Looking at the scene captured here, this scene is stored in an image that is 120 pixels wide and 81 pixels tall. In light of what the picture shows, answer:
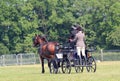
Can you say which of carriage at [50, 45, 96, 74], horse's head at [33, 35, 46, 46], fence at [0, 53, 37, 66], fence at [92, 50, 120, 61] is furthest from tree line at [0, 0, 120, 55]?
carriage at [50, 45, 96, 74]

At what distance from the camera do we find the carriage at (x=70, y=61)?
21309mm

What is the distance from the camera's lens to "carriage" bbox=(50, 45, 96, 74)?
→ 21.3m

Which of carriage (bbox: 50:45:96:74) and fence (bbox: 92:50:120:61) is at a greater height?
carriage (bbox: 50:45:96:74)

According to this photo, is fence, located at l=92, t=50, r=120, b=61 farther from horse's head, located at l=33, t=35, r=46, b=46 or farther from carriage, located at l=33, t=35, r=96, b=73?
carriage, located at l=33, t=35, r=96, b=73

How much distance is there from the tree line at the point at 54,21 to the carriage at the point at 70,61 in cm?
4179

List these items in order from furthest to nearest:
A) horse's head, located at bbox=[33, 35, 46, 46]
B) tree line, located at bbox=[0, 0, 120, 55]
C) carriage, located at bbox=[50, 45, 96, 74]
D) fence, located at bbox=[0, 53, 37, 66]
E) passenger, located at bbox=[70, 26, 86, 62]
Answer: tree line, located at bbox=[0, 0, 120, 55]
fence, located at bbox=[0, 53, 37, 66]
horse's head, located at bbox=[33, 35, 46, 46]
carriage, located at bbox=[50, 45, 96, 74]
passenger, located at bbox=[70, 26, 86, 62]

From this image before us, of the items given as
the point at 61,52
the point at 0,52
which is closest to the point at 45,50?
the point at 61,52

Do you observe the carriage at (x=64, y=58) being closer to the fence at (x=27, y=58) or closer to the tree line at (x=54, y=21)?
the fence at (x=27, y=58)

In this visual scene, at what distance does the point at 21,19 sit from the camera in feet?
220

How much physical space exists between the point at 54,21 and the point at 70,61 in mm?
45202

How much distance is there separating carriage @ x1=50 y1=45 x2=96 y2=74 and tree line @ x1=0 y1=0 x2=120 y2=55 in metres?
41.8

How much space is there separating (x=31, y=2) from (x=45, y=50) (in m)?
45.1

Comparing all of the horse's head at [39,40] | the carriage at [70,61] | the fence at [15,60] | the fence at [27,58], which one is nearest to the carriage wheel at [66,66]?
the carriage at [70,61]

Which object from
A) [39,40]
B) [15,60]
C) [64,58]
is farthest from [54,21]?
[64,58]
